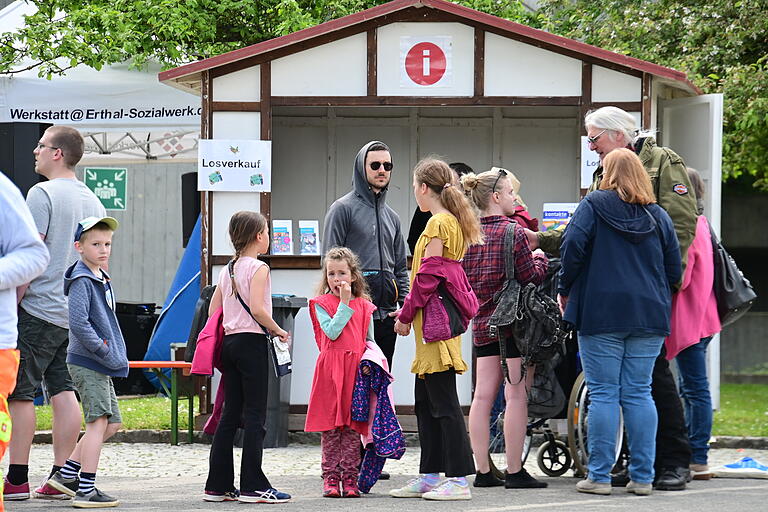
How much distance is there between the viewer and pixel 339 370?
733cm

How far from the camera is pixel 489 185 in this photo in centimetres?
750

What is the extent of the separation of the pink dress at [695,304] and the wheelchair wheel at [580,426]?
51 cm

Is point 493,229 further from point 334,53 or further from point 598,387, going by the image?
point 334,53

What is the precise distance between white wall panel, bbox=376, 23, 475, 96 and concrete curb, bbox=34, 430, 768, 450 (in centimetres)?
266

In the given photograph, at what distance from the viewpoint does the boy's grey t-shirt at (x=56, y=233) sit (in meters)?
7.10

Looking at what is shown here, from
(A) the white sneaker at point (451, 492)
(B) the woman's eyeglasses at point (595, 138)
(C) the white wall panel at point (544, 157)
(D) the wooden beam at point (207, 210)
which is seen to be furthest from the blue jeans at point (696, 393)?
(C) the white wall panel at point (544, 157)

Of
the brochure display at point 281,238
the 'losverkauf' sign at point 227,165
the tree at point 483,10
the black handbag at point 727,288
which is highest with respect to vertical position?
the tree at point 483,10

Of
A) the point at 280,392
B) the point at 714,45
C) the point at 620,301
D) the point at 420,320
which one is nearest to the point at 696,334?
the point at 620,301

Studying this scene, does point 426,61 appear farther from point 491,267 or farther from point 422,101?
point 491,267

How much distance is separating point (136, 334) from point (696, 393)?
8526 millimetres

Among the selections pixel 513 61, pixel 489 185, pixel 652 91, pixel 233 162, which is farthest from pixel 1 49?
pixel 489 185

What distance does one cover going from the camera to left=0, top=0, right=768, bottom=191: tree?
1477cm

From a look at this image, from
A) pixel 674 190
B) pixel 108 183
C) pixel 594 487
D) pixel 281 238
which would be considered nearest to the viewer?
pixel 594 487

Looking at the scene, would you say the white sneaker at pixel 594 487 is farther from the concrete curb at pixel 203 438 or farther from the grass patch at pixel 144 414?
the grass patch at pixel 144 414
